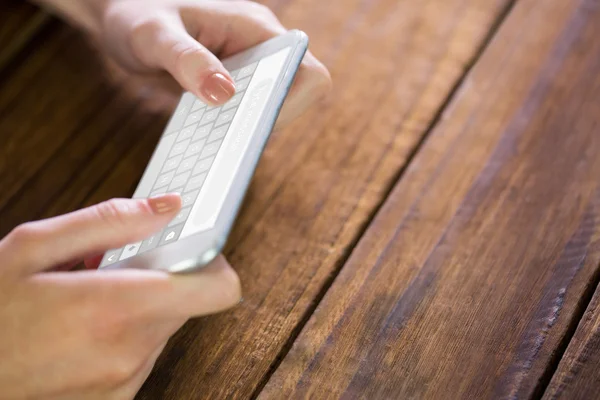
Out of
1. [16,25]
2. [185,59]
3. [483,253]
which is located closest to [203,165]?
[185,59]

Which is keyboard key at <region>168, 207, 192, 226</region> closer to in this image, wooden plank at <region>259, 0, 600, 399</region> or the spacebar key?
the spacebar key

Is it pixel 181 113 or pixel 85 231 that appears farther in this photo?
pixel 181 113

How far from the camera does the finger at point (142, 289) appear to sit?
0.40m

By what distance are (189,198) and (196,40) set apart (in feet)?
0.67

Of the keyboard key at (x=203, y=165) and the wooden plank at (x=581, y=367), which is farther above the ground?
the keyboard key at (x=203, y=165)

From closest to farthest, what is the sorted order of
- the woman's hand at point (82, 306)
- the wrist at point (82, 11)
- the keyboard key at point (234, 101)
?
the woman's hand at point (82, 306) → the keyboard key at point (234, 101) → the wrist at point (82, 11)

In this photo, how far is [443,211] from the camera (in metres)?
0.52

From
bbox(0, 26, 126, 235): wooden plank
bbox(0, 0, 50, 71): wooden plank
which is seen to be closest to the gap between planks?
bbox(0, 26, 126, 235): wooden plank

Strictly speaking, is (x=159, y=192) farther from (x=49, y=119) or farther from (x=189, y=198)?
(x=49, y=119)

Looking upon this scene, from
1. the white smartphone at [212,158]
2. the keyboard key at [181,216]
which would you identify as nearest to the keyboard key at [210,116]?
the white smartphone at [212,158]

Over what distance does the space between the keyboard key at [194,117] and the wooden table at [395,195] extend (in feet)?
0.26

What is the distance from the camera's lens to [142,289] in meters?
0.39

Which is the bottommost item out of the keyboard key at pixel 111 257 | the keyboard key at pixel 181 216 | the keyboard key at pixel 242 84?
the keyboard key at pixel 111 257

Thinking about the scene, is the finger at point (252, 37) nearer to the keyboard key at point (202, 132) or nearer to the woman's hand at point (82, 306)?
the keyboard key at point (202, 132)
